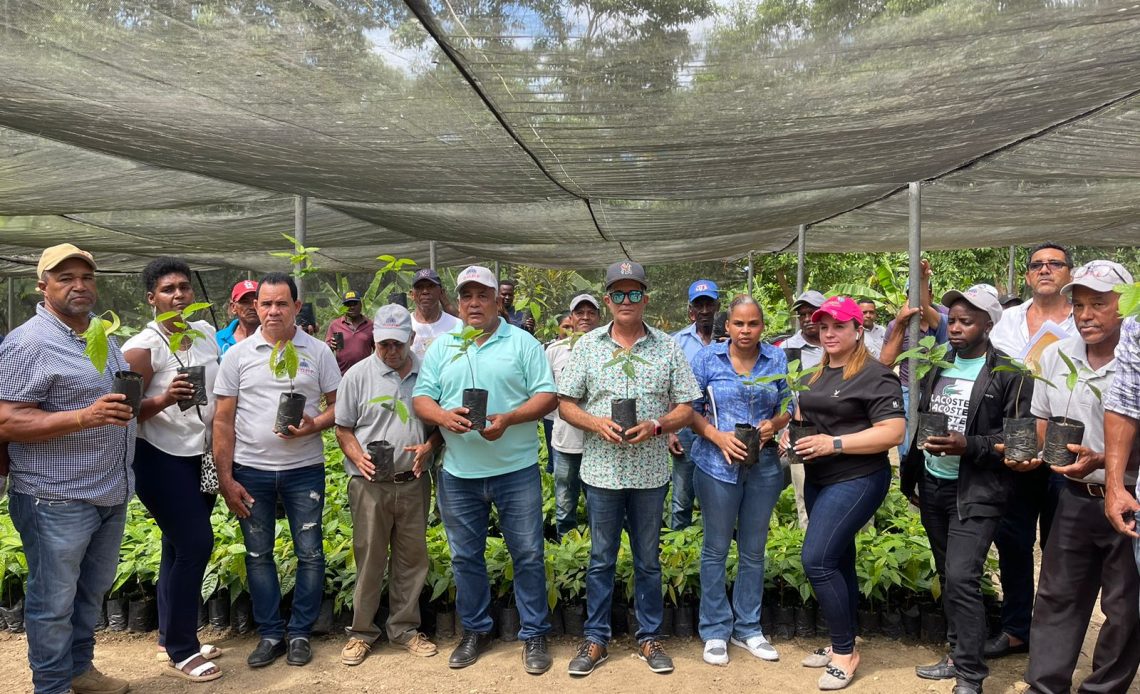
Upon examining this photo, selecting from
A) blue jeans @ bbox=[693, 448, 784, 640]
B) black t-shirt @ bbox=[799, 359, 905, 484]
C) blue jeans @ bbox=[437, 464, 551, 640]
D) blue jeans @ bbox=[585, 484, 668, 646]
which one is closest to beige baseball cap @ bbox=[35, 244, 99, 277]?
blue jeans @ bbox=[437, 464, 551, 640]

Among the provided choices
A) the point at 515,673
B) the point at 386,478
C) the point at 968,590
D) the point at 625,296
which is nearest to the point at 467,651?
the point at 515,673

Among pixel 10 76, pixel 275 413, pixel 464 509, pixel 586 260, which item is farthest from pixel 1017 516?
pixel 586 260

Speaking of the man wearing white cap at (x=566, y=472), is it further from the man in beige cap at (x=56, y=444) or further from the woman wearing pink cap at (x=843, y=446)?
the man in beige cap at (x=56, y=444)

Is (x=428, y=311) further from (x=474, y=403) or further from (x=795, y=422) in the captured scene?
(x=795, y=422)

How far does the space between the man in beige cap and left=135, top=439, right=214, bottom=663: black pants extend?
335 mm

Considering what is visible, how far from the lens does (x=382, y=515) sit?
3984 millimetres

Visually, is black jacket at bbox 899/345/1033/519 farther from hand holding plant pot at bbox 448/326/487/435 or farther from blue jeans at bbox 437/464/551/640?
hand holding plant pot at bbox 448/326/487/435

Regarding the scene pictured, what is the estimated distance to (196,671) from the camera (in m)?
3.78

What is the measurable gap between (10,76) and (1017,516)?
4.56 meters

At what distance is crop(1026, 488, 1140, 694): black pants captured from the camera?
303cm

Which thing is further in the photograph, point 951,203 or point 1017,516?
point 951,203

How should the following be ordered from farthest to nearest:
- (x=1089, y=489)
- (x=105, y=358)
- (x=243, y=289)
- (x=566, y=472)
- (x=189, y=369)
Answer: (x=566, y=472) → (x=243, y=289) → (x=189, y=369) → (x=1089, y=489) → (x=105, y=358)

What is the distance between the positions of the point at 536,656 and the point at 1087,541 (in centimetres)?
236

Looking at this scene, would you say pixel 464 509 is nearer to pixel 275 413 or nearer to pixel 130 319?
pixel 275 413
